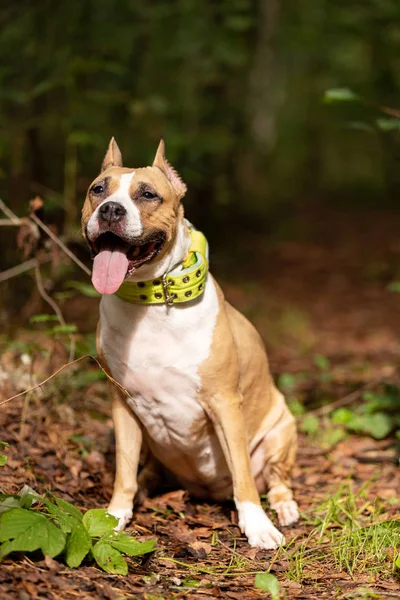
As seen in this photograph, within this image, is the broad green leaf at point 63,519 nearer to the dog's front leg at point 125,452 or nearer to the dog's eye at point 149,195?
the dog's front leg at point 125,452

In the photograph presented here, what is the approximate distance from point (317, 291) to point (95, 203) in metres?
7.90

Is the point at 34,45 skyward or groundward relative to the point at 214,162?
skyward

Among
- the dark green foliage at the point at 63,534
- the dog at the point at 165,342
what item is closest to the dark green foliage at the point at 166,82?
the dog at the point at 165,342

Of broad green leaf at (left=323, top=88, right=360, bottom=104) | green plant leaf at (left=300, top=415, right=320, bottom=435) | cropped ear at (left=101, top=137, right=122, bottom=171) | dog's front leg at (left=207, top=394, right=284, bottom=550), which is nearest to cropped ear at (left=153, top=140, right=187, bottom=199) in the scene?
cropped ear at (left=101, top=137, right=122, bottom=171)

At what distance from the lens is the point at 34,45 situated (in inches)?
272

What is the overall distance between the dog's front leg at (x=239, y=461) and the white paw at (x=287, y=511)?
28 centimetres

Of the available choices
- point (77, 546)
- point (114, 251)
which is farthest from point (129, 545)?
point (114, 251)

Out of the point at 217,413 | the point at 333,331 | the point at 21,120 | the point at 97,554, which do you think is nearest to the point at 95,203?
the point at 217,413

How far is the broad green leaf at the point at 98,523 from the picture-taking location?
3.14 metres

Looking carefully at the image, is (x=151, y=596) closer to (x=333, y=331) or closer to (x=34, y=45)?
(x=34, y=45)

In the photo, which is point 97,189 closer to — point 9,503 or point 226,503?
point 9,503

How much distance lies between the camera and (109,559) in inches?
120

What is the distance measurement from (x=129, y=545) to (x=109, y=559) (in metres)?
0.13

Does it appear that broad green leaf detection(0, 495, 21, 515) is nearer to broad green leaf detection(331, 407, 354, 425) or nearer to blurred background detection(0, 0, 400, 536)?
blurred background detection(0, 0, 400, 536)
